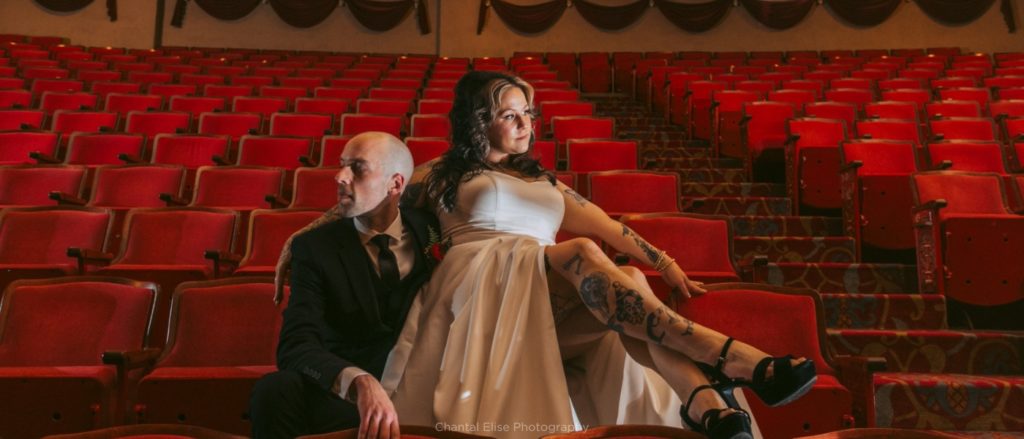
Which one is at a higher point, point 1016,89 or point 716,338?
point 1016,89

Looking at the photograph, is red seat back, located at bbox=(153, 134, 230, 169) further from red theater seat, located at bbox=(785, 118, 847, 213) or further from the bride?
red theater seat, located at bbox=(785, 118, 847, 213)

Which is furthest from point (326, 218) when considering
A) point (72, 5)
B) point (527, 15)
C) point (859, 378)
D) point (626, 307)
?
point (72, 5)

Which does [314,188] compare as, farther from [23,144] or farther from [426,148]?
[23,144]

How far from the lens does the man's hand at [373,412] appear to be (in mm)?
443

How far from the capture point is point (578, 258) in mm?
600

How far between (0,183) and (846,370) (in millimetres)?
1395

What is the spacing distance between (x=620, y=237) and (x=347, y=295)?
27 cm

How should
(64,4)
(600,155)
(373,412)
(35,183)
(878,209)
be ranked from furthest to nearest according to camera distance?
(64,4) < (600,155) < (35,183) < (878,209) < (373,412)

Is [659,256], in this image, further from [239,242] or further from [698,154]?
[698,154]

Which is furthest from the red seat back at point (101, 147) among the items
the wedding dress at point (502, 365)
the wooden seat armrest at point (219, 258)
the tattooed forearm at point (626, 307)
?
the tattooed forearm at point (626, 307)

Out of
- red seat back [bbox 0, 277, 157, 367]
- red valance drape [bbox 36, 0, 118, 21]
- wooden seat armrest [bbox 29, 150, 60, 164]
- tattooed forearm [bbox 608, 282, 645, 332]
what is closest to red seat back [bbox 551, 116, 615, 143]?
wooden seat armrest [bbox 29, 150, 60, 164]

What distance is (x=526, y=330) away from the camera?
601 mm

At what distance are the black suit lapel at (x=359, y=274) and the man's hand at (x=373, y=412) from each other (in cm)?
11

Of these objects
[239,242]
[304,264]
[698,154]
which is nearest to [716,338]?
[304,264]
